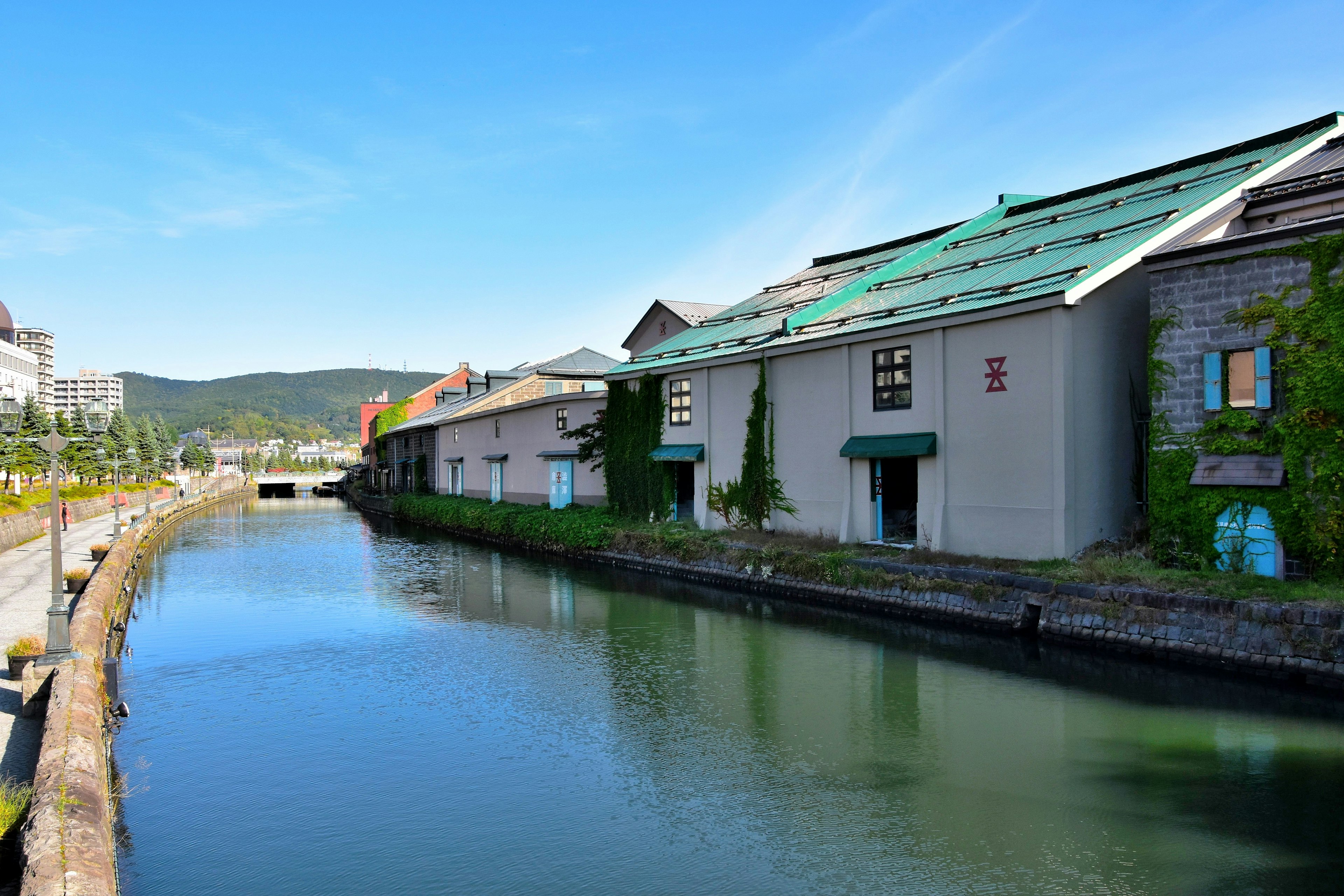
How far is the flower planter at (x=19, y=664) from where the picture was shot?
10.5 m

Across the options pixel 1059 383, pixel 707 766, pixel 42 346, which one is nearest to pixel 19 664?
pixel 707 766

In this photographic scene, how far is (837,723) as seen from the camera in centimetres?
1097

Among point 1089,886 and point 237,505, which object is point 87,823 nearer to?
point 1089,886

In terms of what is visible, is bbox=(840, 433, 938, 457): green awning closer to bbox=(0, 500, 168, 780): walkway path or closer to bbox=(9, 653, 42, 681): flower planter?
bbox=(9, 653, 42, 681): flower planter

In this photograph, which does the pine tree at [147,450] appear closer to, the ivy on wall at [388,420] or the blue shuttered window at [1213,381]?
the ivy on wall at [388,420]

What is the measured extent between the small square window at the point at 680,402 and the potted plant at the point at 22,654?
57.8 ft

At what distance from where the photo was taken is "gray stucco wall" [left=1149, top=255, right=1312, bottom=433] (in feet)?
45.4

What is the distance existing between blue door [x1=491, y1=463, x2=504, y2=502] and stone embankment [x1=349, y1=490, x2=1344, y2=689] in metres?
22.1

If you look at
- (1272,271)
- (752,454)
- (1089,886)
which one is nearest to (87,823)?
(1089,886)

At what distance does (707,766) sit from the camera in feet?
30.9

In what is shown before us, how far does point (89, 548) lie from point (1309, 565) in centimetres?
2821

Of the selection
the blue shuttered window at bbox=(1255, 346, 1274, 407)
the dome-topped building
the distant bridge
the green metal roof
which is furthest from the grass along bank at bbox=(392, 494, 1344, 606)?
the dome-topped building

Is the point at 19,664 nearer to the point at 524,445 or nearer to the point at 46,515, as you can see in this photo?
the point at 46,515

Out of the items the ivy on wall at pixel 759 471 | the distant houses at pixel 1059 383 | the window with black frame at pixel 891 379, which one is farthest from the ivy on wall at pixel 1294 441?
the ivy on wall at pixel 759 471
